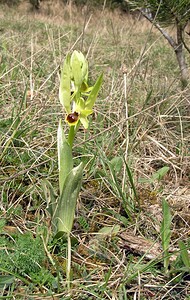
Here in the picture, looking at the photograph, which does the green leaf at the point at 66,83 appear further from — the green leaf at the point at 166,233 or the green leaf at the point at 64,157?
the green leaf at the point at 166,233

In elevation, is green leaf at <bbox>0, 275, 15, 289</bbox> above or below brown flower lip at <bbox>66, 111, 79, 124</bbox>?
below

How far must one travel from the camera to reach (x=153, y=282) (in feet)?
4.24

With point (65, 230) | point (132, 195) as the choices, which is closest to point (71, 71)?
point (65, 230)

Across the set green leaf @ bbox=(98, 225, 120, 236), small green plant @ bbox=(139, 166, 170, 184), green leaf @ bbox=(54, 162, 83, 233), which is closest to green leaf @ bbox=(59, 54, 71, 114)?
green leaf @ bbox=(54, 162, 83, 233)

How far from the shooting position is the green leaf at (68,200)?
4.22 feet

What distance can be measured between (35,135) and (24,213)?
0.49 m

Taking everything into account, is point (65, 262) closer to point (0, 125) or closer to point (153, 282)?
point (153, 282)

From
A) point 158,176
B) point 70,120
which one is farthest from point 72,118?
point 158,176

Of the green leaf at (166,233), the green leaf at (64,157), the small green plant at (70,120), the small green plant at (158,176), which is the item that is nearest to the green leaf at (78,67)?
the small green plant at (70,120)

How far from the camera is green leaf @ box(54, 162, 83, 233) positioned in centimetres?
129

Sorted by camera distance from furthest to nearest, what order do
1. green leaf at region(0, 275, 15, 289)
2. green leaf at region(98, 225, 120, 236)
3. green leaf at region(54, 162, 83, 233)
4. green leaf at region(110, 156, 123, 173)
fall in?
green leaf at region(110, 156, 123, 173)
green leaf at region(98, 225, 120, 236)
green leaf at region(54, 162, 83, 233)
green leaf at region(0, 275, 15, 289)

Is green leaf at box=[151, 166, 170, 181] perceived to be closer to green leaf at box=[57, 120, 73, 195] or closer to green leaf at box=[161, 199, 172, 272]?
green leaf at box=[161, 199, 172, 272]

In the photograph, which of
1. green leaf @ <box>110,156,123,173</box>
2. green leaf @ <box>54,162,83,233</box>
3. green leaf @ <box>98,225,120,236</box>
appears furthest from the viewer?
green leaf @ <box>110,156,123,173</box>

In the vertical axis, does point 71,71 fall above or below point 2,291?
above
